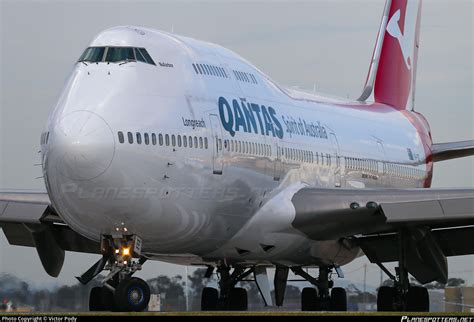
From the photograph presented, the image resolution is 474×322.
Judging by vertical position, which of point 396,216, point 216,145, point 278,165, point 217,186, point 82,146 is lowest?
point 396,216

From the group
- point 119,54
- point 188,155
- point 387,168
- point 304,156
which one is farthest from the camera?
point 387,168

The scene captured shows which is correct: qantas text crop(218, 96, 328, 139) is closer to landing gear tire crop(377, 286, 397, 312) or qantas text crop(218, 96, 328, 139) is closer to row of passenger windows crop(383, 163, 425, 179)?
landing gear tire crop(377, 286, 397, 312)

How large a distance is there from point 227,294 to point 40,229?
5.00 metres

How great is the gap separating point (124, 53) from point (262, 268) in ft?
28.4

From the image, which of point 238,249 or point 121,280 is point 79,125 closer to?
point 121,280

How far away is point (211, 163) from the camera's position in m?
24.0

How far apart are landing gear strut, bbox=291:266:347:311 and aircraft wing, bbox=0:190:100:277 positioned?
17.8 ft

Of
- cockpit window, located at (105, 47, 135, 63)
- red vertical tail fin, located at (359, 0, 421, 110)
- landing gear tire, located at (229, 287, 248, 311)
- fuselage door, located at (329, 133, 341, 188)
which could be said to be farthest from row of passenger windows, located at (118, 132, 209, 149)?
red vertical tail fin, located at (359, 0, 421, 110)

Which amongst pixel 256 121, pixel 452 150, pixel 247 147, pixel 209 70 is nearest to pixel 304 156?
pixel 256 121

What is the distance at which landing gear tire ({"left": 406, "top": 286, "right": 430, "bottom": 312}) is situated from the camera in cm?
2828

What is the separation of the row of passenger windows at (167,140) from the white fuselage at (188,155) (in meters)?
0.02

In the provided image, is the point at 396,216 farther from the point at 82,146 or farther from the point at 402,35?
the point at 402,35

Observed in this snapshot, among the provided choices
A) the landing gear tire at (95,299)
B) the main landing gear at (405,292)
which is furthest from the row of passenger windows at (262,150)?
the landing gear tire at (95,299)

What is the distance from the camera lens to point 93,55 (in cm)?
2317
